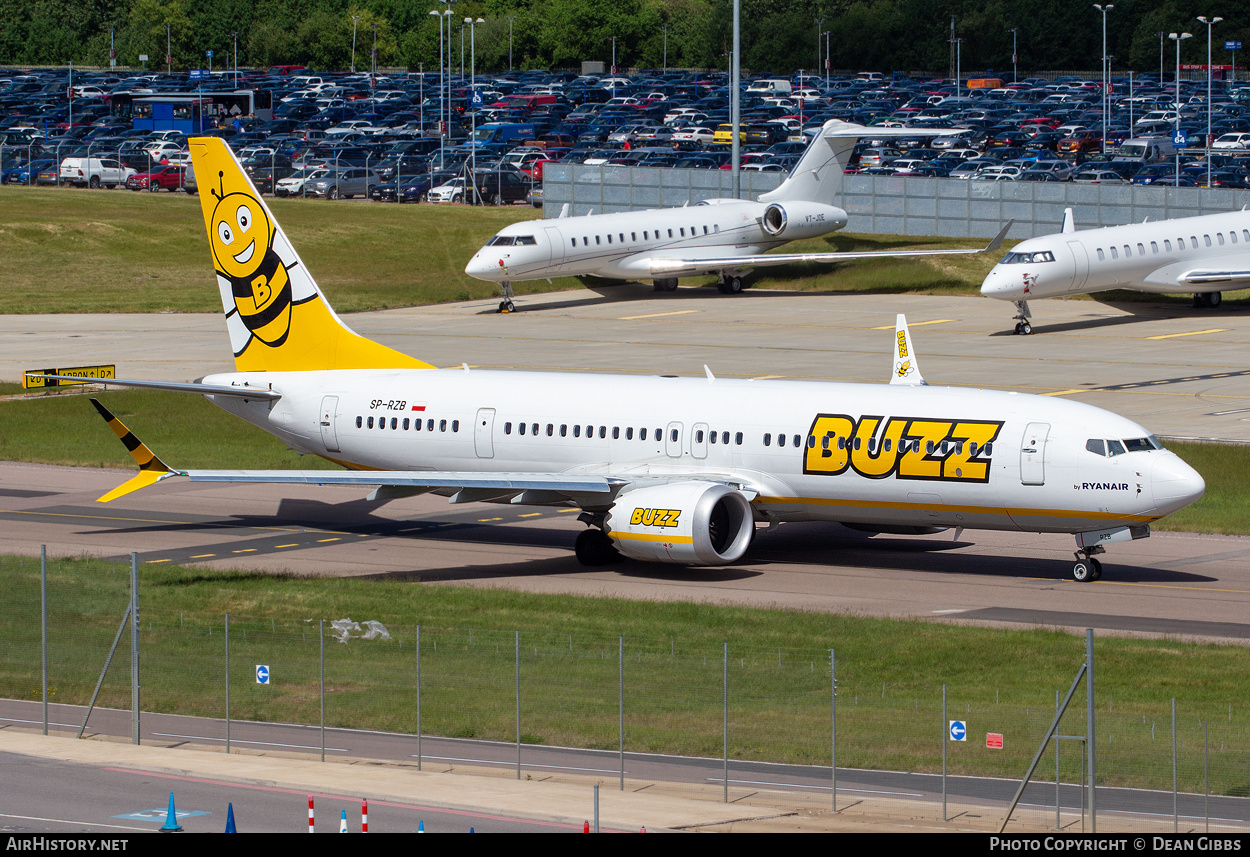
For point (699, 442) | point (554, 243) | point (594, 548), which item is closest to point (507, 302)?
point (554, 243)

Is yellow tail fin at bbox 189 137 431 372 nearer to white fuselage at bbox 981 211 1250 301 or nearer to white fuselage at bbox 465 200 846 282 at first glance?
white fuselage at bbox 981 211 1250 301

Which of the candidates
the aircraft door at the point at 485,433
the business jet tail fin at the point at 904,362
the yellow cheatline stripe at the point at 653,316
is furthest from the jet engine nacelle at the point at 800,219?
the aircraft door at the point at 485,433

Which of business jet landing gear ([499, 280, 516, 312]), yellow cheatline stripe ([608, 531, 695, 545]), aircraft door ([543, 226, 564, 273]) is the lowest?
yellow cheatline stripe ([608, 531, 695, 545])

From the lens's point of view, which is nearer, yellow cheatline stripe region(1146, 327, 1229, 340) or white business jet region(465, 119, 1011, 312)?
yellow cheatline stripe region(1146, 327, 1229, 340)

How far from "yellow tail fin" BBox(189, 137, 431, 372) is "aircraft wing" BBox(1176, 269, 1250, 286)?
41673 mm

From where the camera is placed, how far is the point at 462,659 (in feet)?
88.2

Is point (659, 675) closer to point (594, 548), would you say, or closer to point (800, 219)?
point (594, 548)

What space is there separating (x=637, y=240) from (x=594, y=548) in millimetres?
46453

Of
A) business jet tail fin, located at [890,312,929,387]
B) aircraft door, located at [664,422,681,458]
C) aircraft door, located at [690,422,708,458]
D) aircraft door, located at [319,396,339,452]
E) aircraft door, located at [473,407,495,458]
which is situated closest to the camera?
aircraft door, located at [690,422,708,458]

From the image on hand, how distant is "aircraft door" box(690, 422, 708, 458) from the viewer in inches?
1597

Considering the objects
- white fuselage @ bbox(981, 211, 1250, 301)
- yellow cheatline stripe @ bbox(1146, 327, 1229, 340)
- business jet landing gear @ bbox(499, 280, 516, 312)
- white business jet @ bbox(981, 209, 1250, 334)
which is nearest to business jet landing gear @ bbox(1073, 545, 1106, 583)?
white business jet @ bbox(981, 209, 1250, 334)

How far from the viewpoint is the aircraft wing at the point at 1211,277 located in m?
76.0

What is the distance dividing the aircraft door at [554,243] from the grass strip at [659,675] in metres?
47.2
